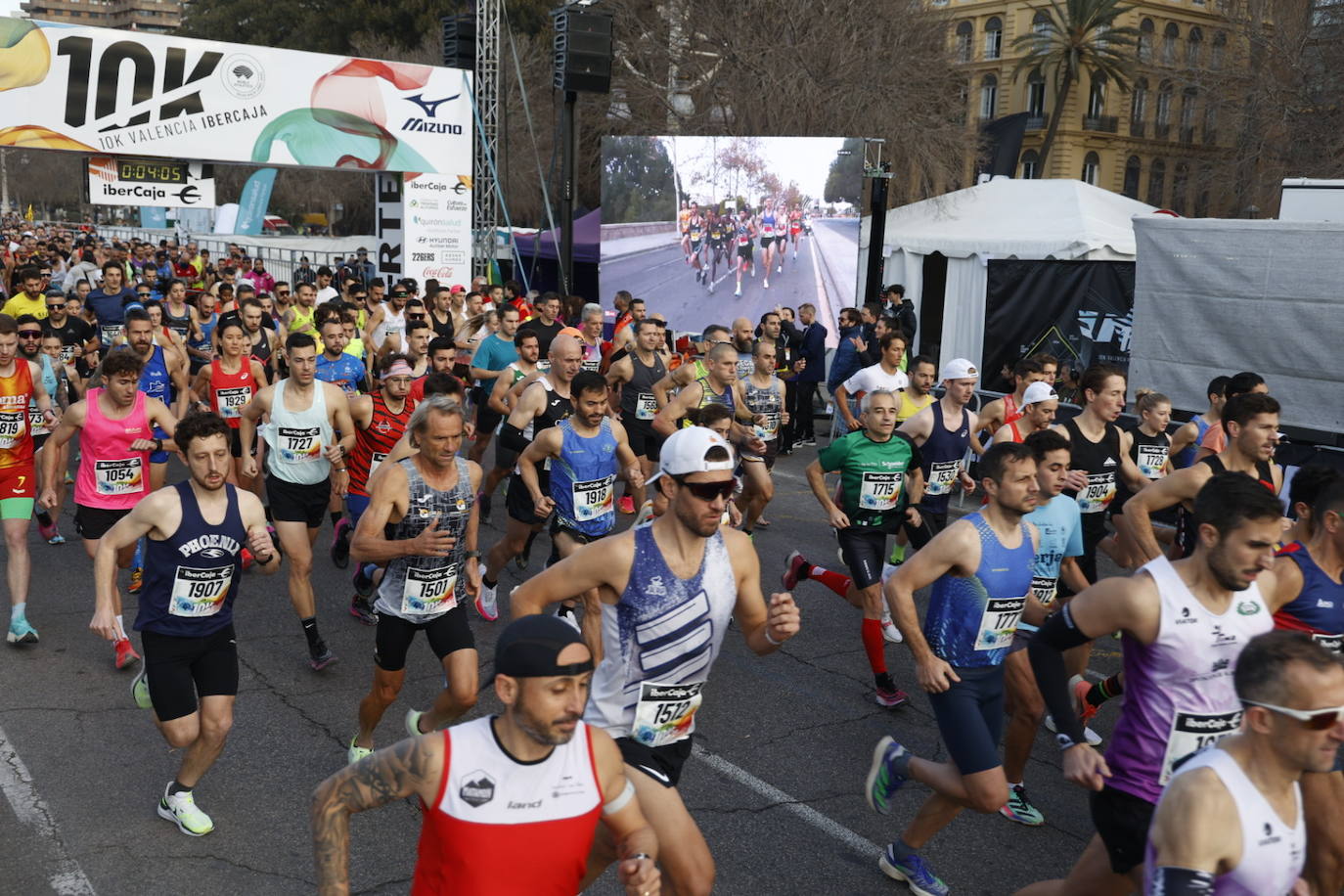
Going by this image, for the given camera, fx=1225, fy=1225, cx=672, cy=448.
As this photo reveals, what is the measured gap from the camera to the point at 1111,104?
5716 cm

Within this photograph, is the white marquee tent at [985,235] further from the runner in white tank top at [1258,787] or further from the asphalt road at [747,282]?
the runner in white tank top at [1258,787]

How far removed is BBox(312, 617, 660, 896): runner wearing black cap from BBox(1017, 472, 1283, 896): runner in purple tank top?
61.7 inches

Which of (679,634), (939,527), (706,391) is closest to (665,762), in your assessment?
(679,634)

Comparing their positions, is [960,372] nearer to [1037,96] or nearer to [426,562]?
[426,562]

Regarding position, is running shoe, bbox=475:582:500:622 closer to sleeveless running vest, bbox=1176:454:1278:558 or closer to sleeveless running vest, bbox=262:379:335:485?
sleeveless running vest, bbox=262:379:335:485

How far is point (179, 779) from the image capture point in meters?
5.12

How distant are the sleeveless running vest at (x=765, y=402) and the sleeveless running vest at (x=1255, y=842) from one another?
7.36 metres

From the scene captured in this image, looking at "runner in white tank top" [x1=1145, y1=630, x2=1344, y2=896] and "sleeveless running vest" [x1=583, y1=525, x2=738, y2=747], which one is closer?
"runner in white tank top" [x1=1145, y1=630, x2=1344, y2=896]

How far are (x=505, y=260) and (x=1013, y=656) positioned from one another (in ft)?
70.6

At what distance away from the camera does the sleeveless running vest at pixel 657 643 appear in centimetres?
394

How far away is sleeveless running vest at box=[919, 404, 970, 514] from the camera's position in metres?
7.95

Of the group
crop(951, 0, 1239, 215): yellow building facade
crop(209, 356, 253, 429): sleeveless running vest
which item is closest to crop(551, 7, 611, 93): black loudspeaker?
crop(209, 356, 253, 429): sleeveless running vest

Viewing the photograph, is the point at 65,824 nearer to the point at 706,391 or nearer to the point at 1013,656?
the point at 1013,656

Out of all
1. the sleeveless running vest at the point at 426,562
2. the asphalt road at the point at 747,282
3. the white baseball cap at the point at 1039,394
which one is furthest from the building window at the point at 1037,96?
the sleeveless running vest at the point at 426,562
